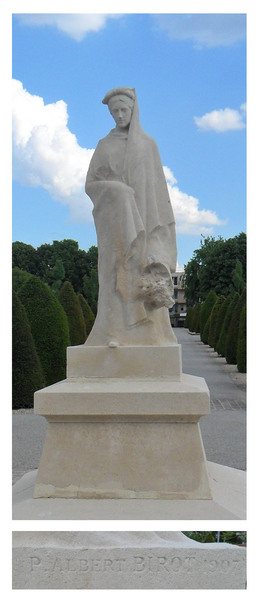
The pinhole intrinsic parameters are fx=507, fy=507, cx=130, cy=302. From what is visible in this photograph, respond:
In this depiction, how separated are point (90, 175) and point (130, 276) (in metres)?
0.94

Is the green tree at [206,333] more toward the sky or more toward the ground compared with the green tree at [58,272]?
more toward the ground

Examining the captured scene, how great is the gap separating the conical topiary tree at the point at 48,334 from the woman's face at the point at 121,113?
846 cm

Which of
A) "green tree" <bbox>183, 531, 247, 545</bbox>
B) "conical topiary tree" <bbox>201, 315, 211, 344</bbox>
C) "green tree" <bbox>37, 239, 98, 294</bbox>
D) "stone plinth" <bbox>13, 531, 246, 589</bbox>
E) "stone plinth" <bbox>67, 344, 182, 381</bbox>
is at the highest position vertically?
"green tree" <bbox>37, 239, 98, 294</bbox>

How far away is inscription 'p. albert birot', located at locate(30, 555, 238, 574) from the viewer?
125 inches

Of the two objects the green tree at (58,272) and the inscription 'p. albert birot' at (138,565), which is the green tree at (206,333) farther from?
the inscription 'p. albert birot' at (138,565)

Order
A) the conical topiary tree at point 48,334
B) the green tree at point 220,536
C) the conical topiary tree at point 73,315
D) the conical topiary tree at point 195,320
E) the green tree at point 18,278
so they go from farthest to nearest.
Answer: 1. the conical topiary tree at point 195,320
2. the green tree at point 18,278
3. the conical topiary tree at point 73,315
4. the conical topiary tree at point 48,334
5. the green tree at point 220,536

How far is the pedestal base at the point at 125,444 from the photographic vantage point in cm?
350

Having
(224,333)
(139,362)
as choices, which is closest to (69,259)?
(224,333)

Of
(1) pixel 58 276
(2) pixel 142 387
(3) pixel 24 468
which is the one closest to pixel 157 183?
A: (2) pixel 142 387

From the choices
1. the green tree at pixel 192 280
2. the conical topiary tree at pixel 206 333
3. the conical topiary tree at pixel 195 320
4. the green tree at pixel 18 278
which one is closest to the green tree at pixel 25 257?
the conical topiary tree at pixel 195 320

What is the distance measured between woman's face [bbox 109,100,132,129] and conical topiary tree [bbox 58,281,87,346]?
41.0ft

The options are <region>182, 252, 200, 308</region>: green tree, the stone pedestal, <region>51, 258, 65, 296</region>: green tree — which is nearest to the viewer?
the stone pedestal

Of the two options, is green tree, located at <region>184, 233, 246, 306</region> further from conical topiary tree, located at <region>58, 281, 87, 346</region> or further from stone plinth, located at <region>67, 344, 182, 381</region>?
stone plinth, located at <region>67, 344, 182, 381</region>

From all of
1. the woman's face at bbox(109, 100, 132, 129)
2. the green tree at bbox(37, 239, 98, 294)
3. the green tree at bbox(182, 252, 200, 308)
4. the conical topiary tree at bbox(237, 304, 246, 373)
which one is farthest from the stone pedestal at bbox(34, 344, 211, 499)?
the green tree at bbox(182, 252, 200, 308)
